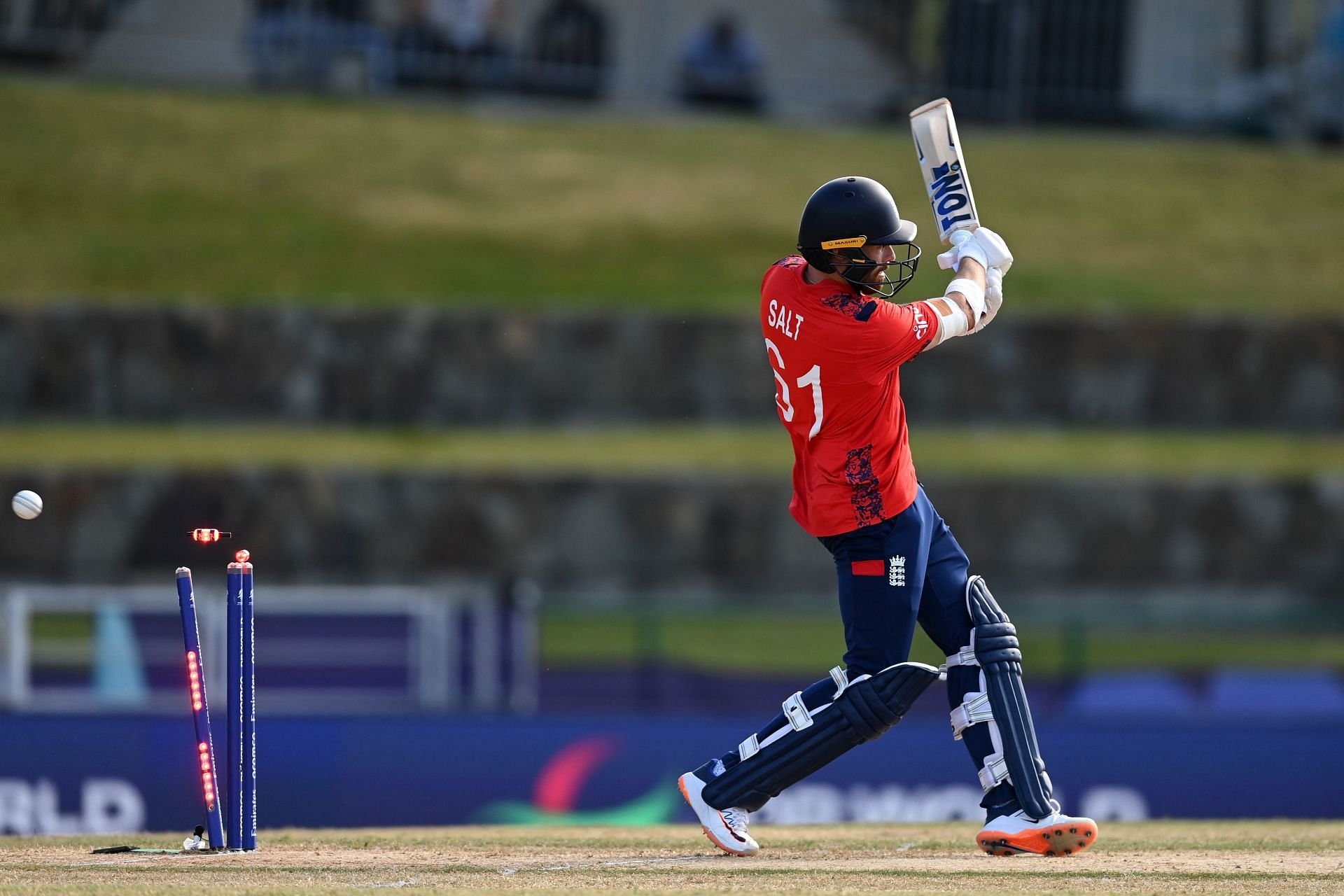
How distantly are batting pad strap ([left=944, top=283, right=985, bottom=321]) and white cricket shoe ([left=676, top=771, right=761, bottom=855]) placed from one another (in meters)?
1.97

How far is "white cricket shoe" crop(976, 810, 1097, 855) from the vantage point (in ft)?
19.8

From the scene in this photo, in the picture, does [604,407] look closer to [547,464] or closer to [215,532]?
[547,464]

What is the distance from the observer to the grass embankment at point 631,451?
18.4 meters

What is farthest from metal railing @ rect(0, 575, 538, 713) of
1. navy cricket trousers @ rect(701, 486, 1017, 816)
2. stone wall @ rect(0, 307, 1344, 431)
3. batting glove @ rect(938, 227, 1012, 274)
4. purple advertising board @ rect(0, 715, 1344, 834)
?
batting glove @ rect(938, 227, 1012, 274)

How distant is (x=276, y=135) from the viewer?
953 inches

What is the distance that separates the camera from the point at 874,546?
6246mm

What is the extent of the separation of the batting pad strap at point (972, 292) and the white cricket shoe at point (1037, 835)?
1774 millimetres

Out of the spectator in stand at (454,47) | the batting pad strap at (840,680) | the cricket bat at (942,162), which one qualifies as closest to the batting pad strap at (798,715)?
the batting pad strap at (840,680)

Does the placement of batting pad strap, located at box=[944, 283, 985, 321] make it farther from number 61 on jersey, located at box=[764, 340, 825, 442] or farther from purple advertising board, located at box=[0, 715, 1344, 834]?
purple advertising board, located at box=[0, 715, 1344, 834]

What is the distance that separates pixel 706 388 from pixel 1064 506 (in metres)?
4.20

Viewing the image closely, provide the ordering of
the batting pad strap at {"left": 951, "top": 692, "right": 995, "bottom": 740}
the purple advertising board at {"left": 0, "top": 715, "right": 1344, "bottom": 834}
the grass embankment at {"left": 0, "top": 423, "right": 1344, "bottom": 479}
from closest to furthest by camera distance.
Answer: the batting pad strap at {"left": 951, "top": 692, "right": 995, "bottom": 740} → the purple advertising board at {"left": 0, "top": 715, "right": 1344, "bottom": 834} → the grass embankment at {"left": 0, "top": 423, "right": 1344, "bottom": 479}

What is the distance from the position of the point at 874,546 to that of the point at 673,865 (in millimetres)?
1328

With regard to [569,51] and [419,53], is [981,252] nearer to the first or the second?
[569,51]

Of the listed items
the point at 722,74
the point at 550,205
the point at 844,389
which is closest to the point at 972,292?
the point at 844,389
